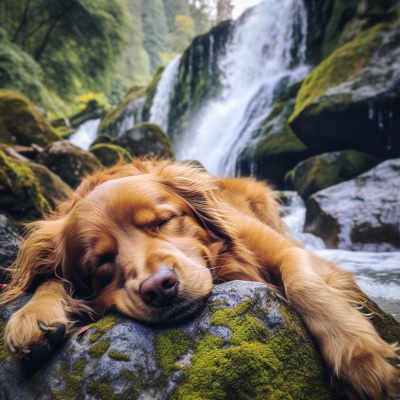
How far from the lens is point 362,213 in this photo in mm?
6117

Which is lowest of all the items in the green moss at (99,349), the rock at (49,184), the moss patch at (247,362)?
the rock at (49,184)

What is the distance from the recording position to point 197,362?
1599 millimetres

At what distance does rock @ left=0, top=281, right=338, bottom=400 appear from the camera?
1507 mm

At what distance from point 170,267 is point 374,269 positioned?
12.2ft

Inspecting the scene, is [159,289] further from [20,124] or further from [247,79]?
[247,79]

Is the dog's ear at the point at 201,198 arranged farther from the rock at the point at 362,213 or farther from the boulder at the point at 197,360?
the rock at the point at 362,213

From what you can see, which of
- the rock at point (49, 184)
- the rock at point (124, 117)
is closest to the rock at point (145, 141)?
the rock at point (49, 184)

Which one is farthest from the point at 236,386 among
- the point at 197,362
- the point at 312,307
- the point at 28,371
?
the point at 28,371

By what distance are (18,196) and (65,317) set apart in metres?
2.85

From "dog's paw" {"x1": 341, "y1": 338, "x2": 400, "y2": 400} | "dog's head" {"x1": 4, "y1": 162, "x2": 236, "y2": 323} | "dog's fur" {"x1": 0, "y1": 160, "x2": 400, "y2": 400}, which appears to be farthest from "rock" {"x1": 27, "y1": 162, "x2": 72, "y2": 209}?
"dog's paw" {"x1": 341, "y1": 338, "x2": 400, "y2": 400}

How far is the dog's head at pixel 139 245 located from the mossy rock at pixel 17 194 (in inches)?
64.1

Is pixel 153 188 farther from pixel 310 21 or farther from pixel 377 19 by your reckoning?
pixel 310 21

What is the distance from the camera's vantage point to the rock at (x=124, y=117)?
2356cm

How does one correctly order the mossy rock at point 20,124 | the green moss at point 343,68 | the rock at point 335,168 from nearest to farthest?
the rock at point 335,168 → the green moss at point 343,68 → the mossy rock at point 20,124
